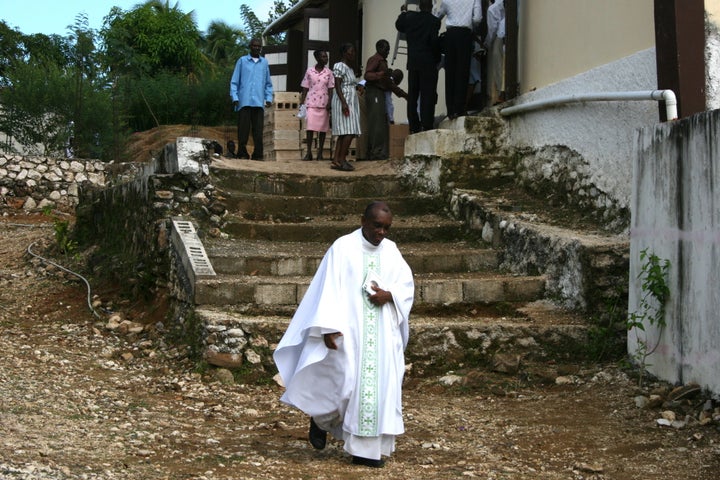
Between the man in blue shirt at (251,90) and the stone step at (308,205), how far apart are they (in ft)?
7.07

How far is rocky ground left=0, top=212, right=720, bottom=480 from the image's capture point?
16.9ft

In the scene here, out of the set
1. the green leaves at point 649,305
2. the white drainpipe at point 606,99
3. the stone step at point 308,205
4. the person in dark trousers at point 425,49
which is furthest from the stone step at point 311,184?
the green leaves at point 649,305

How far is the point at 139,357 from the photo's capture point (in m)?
8.04

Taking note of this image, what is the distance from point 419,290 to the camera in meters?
8.07

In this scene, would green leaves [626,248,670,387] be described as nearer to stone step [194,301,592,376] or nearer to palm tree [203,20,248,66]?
stone step [194,301,592,376]

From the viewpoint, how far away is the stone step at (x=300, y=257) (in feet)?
28.2

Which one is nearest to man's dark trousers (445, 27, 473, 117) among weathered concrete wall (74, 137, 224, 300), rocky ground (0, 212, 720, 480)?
weathered concrete wall (74, 137, 224, 300)

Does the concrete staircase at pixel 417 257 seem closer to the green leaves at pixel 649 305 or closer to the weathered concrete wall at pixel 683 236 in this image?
the green leaves at pixel 649 305

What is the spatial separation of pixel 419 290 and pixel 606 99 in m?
2.35

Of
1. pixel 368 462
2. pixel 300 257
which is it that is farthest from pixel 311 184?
pixel 368 462

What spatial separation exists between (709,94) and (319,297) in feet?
12.7

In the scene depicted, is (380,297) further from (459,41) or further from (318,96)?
(318,96)

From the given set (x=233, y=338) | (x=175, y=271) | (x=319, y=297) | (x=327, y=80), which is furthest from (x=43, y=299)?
(x=319, y=297)

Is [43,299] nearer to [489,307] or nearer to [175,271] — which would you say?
[175,271]
